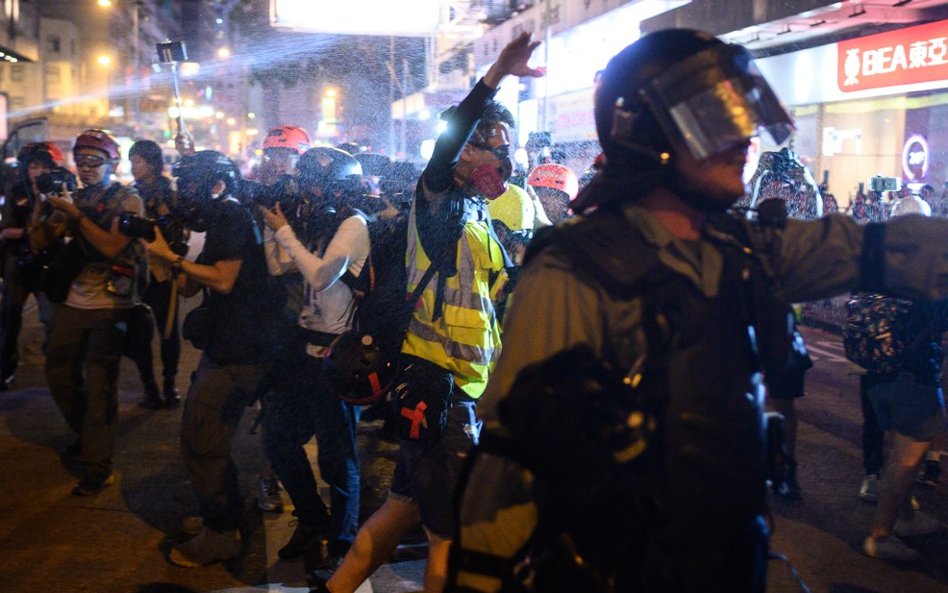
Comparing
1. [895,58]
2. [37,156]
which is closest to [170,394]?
[37,156]

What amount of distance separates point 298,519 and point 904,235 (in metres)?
3.48

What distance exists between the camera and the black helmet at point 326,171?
15.0ft

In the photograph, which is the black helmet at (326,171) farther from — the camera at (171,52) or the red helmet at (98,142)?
the camera at (171,52)

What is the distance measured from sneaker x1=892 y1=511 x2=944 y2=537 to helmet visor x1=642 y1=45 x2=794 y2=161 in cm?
389

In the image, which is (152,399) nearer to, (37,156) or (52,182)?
(37,156)

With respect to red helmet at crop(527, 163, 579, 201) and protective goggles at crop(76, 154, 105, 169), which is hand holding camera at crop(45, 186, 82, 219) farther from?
red helmet at crop(527, 163, 579, 201)

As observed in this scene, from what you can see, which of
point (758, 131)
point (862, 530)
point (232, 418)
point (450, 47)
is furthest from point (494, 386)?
point (450, 47)

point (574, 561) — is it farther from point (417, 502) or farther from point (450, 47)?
point (450, 47)

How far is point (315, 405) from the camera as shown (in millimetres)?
4699

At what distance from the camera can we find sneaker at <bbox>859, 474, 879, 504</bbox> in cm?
575

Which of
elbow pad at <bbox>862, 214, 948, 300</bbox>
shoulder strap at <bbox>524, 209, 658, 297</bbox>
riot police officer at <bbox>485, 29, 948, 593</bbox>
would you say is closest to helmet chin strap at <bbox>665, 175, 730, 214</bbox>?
riot police officer at <bbox>485, 29, 948, 593</bbox>

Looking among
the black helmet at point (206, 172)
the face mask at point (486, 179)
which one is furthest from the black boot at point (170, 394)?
the face mask at point (486, 179)

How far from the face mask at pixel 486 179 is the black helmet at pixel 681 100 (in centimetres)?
156

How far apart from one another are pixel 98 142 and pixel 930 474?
542 centimetres
